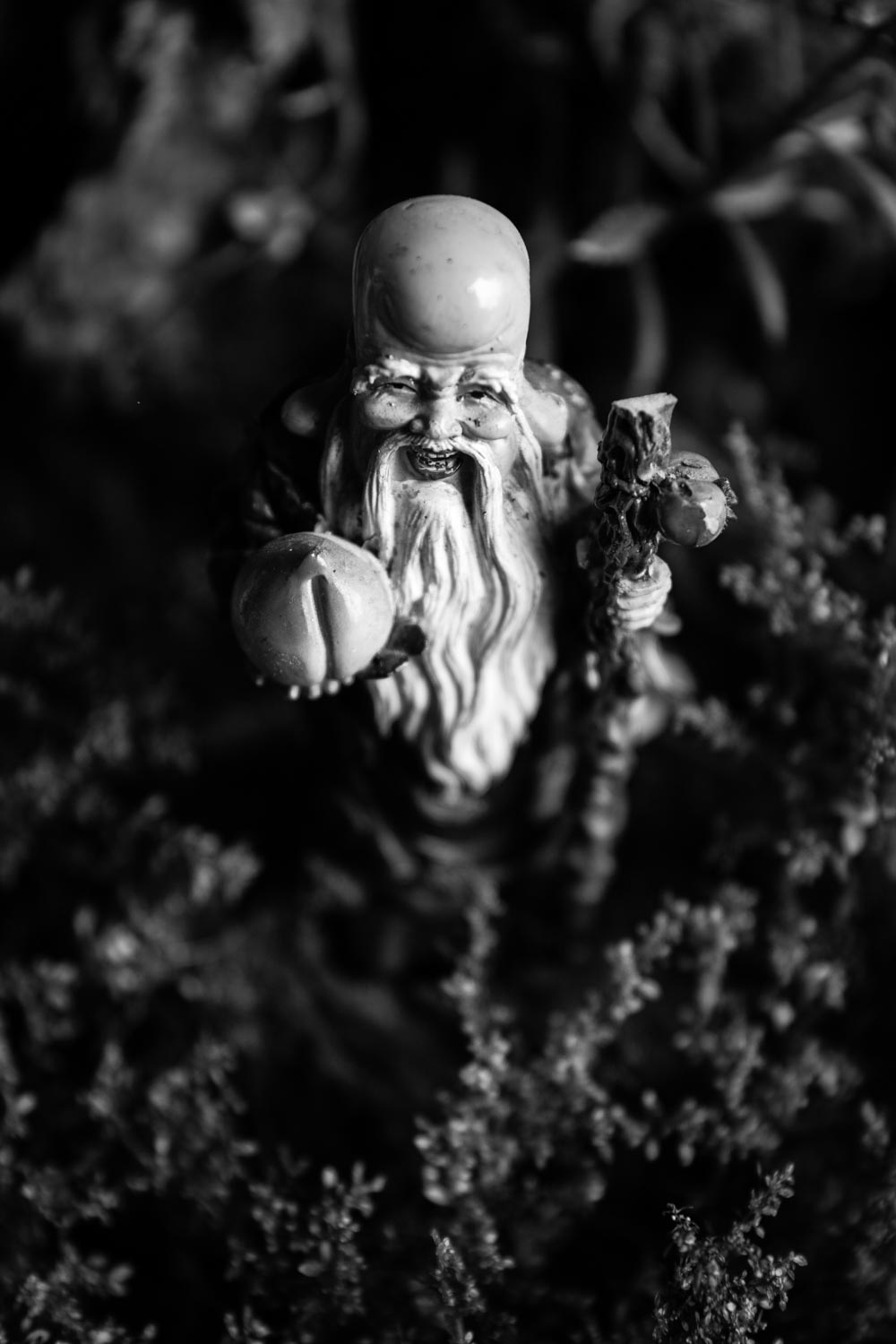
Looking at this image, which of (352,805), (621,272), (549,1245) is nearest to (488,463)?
(352,805)

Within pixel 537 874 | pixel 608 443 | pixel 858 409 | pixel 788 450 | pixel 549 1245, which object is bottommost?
pixel 549 1245

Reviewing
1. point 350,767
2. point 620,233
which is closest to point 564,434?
point 350,767

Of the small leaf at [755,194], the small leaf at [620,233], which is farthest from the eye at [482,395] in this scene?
the small leaf at [755,194]

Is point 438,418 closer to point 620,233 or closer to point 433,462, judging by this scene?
point 433,462

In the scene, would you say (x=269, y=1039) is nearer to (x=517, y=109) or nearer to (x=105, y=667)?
(x=105, y=667)

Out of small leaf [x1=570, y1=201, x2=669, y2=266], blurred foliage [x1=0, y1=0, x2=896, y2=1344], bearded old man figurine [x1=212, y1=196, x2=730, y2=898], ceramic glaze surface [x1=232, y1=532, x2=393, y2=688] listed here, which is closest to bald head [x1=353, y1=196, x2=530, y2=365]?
bearded old man figurine [x1=212, y1=196, x2=730, y2=898]

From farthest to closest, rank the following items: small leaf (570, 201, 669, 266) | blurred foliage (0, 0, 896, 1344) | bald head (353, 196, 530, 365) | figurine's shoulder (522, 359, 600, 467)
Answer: small leaf (570, 201, 669, 266), blurred foliage (0, 0, 896, 1344), figurine's shoulder (522, 359, 600, 467), bald head (353, 196, 530, 365)

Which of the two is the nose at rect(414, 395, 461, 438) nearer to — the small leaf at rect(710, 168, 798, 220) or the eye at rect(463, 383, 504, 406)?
the eye at rect(463, 383, 504, 406)
